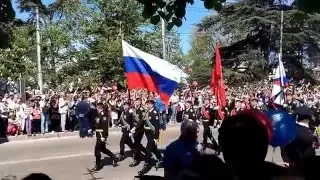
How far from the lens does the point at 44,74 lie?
33.8 meters

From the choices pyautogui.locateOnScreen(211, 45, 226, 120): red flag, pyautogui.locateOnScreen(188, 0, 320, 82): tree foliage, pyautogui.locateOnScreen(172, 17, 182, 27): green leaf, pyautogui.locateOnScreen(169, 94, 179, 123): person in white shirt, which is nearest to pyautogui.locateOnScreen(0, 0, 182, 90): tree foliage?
pyautogui.locateOnScreen(188, 0, 320, 82): tree foliage

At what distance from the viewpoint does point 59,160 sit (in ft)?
47.1

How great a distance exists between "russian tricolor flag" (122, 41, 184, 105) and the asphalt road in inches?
69.7

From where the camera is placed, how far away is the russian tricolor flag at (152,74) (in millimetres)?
10727

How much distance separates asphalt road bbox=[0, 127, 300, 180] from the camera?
1223cm

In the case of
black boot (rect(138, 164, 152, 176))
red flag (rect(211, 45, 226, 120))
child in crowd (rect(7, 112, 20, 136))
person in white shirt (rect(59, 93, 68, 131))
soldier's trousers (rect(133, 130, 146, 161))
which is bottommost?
black boot (rect(138, 164, 152, 176))

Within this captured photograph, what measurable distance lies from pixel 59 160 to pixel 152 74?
4485mm

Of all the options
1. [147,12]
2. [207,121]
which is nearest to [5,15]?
[147,12]

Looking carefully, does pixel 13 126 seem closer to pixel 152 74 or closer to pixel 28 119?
pixel 28 119

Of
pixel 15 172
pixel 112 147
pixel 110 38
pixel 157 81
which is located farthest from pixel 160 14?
pixel 110 38

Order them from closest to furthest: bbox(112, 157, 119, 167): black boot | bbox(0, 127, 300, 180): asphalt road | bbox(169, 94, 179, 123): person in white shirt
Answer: bbox(0, 127, 300, 180): asphalt road, bbox(112, 157, 119, 167): black boot, bbox(169, 94, 179, 123): person in white shirt

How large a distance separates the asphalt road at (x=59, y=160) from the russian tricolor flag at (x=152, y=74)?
69.7 inches

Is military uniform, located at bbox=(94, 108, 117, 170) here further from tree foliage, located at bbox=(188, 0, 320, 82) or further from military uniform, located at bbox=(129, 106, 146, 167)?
tree foliage, located at bbox=(188, 0, 320, 82)

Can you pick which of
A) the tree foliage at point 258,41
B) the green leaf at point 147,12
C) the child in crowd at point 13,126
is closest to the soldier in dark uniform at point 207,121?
the child in crowd at point 13,126
